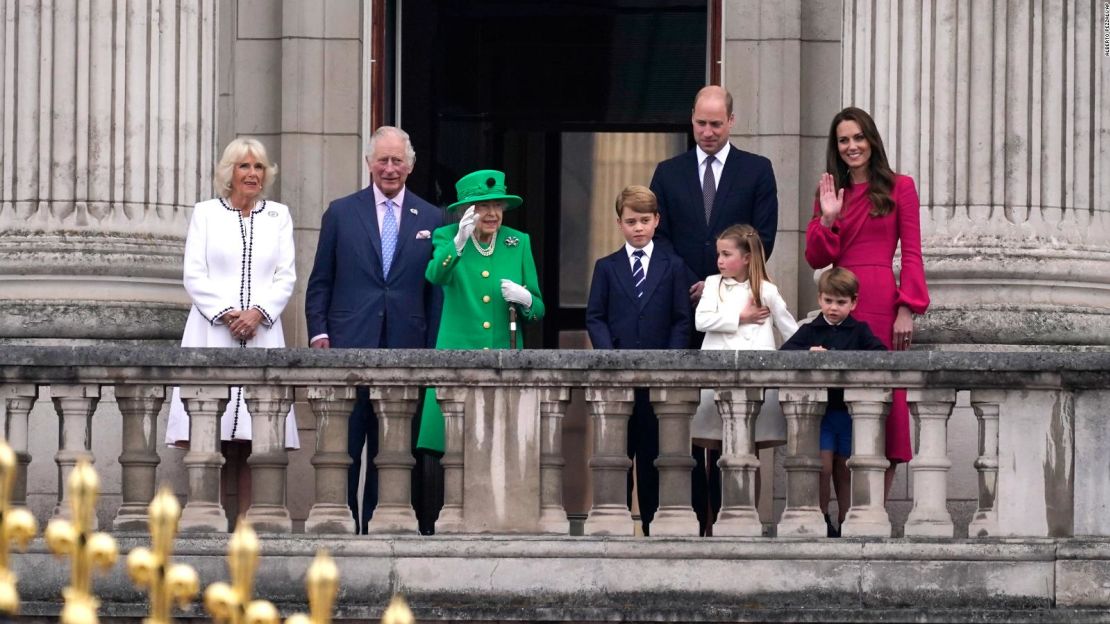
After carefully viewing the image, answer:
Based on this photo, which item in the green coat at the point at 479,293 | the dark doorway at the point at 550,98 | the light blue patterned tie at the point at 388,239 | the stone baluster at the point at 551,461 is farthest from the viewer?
the dark doorway at the point at 550,98

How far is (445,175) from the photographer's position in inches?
577

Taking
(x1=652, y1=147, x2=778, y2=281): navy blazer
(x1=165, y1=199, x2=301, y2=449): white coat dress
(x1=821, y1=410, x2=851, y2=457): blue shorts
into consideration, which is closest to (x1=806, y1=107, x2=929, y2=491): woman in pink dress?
(x1=652, y1=147, x2=778, y2=281): navy blazer

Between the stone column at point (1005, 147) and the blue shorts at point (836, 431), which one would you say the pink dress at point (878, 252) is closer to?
the blue shorts at point (836, 431)

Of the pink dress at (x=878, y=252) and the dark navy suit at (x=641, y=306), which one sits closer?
the pink dress at (x=878, y=252)

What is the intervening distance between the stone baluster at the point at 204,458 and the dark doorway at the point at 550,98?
14.2ft

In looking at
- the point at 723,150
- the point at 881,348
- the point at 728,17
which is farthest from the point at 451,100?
the point at 881,348

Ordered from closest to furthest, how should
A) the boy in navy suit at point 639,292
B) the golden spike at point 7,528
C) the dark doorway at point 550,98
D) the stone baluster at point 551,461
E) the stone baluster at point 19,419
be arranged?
the golden spike at point 7,528 < the stone baluster at point 551,461 < the stone baluster at point 19,419 < the boy in navy suit at point 639,292 < the dark doorway at point 550,98

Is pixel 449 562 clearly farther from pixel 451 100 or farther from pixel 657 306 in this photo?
pixel 451 100

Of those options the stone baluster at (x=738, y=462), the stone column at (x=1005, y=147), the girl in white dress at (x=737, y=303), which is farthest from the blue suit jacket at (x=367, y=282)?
the stone column at (x=1005, y=147)

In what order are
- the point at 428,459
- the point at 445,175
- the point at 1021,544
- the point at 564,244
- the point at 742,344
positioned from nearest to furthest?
the point at 1021,544
the point at 742,344
the point at 428,459
the point at 445,175
the point at 564,244

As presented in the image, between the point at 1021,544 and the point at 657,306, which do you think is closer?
the point at 1021,544

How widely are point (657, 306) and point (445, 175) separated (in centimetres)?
413

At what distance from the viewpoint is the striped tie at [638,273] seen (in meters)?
10.8

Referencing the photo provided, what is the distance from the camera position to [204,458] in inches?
399
